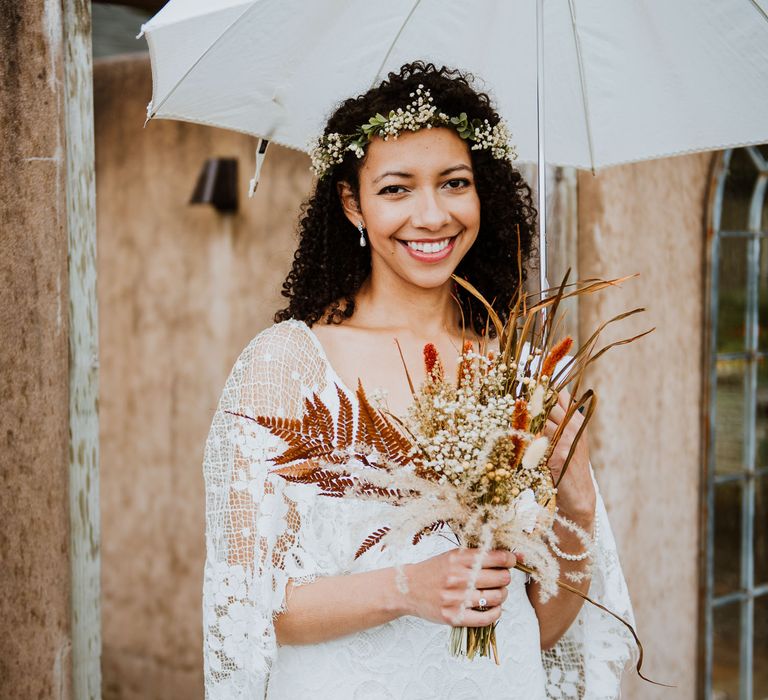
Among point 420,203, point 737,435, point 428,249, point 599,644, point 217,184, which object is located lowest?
point 599,644

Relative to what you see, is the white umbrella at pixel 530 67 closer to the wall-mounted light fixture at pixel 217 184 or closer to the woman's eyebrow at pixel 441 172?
the woman's eyebrow at pixel 441 172

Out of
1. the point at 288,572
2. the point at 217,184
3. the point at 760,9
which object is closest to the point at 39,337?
the point at 288,572

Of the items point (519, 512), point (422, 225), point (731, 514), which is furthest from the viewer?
point (731, 514)

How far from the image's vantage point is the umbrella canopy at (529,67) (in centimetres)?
208

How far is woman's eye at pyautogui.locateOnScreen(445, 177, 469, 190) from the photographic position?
209cm

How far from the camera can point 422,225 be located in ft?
6.56

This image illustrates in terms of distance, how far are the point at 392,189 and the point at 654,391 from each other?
5.96ft

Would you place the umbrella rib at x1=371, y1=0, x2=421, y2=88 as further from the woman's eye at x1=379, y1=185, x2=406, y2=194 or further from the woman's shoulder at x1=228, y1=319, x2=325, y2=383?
the woman's shoulder at x1=228, y1=319, x2=325, y2=383

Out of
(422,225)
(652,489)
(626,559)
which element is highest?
(422,225)

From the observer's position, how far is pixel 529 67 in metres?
2.39

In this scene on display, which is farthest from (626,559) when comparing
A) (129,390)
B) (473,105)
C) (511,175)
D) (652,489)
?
(129,390)

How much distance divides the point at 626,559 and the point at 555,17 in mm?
2013

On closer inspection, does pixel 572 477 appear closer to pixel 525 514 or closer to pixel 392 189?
pixel 525 514

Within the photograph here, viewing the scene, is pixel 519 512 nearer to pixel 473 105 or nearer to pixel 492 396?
pixel 492 396
